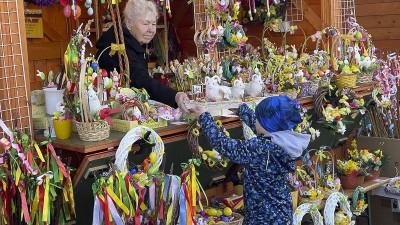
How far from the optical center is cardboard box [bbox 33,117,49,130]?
9.50 ft

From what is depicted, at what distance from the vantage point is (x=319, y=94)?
3980 mm

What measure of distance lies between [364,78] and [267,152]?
2047 mm

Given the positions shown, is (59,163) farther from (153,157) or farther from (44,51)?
(44,51)

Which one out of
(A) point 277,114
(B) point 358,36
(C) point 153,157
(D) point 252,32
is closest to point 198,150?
(C) point 153,157

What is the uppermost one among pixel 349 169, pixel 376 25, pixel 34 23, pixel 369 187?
Answer: pixel 34 23

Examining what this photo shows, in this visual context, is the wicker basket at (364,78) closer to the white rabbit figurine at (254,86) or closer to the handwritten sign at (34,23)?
the white rabbit figurine at (254,86)

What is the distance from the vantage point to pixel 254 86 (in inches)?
141

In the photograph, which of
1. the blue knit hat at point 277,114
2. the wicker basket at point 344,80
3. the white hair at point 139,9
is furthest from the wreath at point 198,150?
the wicker basket at point 344,80

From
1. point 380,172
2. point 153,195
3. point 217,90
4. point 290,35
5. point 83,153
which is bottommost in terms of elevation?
point 380,172

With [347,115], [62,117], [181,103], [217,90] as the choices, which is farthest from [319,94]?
[62,117]

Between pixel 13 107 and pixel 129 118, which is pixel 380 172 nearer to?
pixel 129 118

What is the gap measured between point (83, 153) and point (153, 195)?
1.19ft

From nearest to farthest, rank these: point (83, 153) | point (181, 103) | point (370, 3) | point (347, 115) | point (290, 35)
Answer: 1. point (83, 153)
2. point (181, 103)
3. point (347, 115)
4. point (290, 35)
5. point (370, 3)

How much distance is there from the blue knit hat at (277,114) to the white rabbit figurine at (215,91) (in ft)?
1.69
